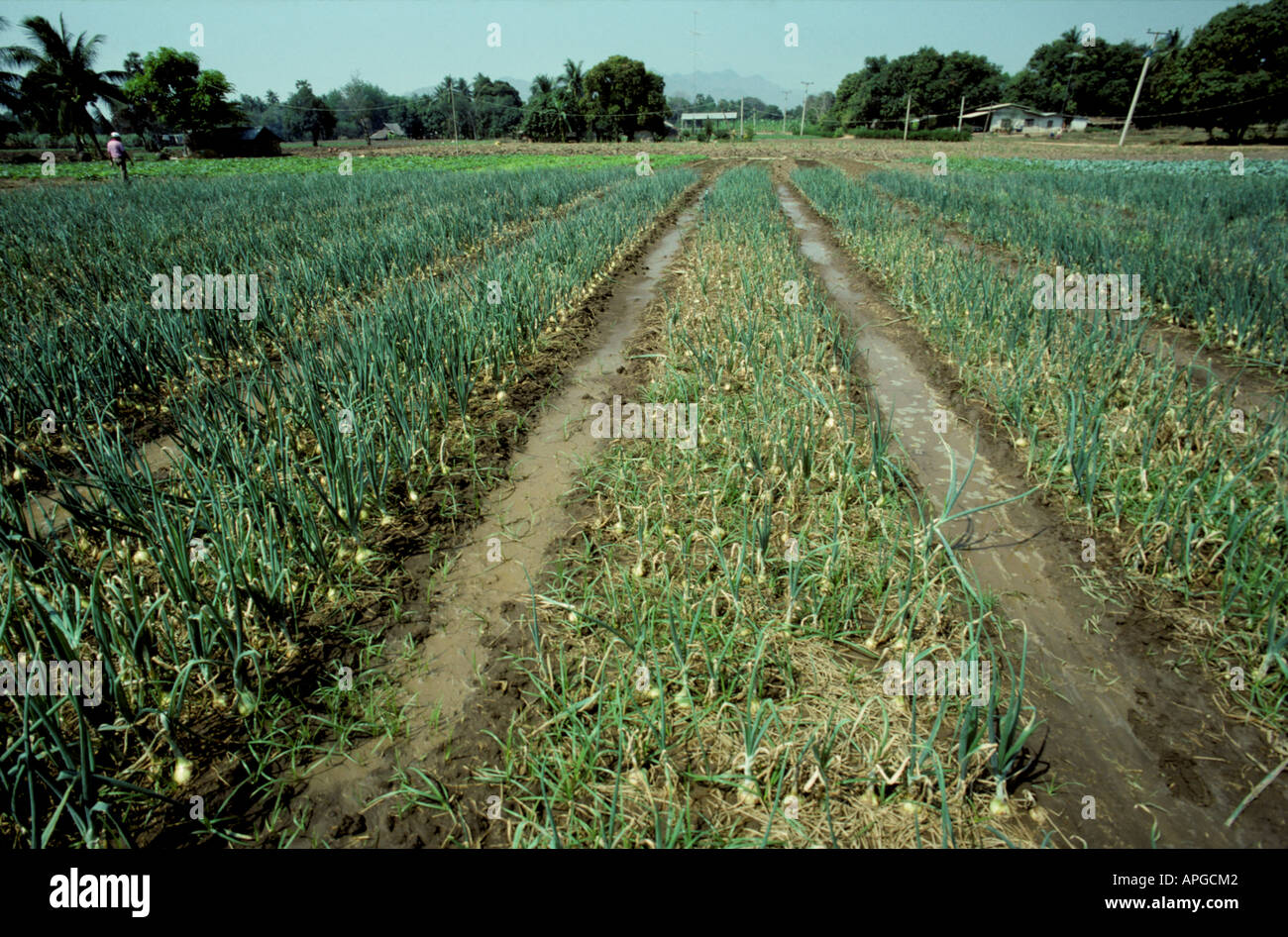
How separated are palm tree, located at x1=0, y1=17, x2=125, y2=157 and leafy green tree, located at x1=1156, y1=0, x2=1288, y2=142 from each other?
183 feet

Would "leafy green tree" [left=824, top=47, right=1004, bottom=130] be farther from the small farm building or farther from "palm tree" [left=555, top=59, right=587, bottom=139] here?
"palm tree" [left=555, top=59, right=587, bottom=139]

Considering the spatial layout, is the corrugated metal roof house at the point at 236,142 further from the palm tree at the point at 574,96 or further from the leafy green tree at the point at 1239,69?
the leafy green tree at the point at 1239,69

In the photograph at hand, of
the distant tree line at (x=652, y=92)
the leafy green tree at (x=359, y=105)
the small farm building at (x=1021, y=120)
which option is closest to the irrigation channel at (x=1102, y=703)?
the distant tree line at (x=652, y=92)

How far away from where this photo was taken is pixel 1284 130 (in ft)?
111

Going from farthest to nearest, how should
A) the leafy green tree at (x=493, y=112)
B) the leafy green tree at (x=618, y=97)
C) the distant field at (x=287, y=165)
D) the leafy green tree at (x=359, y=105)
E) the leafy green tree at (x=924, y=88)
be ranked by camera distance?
the leafy green tree at (x=359, y=105), the leafy green tree at (x=493, y=112), the leafy green tree at (x=924, y=88), the leafy green tree at (x=618, y=97), the distant field at (x=287, y=165)

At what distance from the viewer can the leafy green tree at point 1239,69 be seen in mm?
30016

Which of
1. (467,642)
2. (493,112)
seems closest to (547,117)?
(493,112)

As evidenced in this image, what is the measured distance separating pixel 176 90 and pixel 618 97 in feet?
94.1

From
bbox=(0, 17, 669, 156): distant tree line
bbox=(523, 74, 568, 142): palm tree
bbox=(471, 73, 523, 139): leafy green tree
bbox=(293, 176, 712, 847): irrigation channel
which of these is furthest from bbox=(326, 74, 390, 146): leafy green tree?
bbox=(293, 176, 712, 847): irrigation channel

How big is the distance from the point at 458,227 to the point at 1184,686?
857cm

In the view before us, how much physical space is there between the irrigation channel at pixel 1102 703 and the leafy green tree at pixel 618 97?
165 ft

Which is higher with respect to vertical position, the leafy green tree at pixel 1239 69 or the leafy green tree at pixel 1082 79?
the leafy green tree at pixel 1082 79

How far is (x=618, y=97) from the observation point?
150ft
